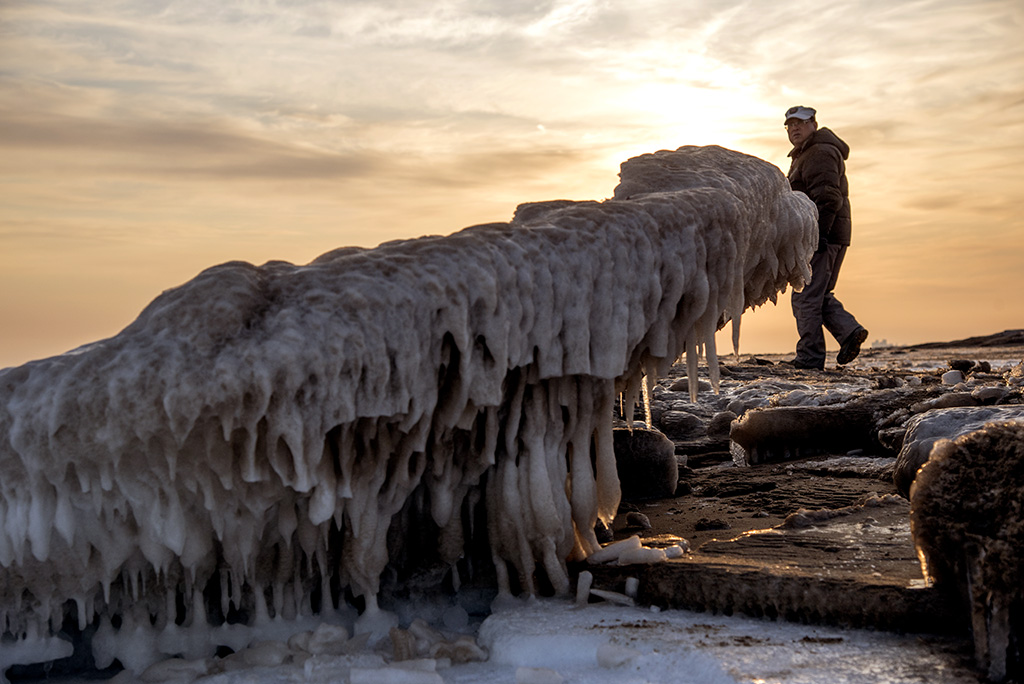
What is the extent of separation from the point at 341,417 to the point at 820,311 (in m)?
10.1

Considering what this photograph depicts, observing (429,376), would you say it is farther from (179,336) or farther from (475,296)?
(179,336)

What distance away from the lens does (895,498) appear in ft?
12.3

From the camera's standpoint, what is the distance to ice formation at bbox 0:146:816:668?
2502 millimetres

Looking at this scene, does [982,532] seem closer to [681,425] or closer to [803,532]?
[803,532]

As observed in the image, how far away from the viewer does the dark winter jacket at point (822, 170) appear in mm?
10500

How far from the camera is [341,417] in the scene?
2562mm

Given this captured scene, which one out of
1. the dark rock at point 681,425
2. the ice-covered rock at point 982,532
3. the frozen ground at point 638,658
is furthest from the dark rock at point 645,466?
the dark rock at point 681,425

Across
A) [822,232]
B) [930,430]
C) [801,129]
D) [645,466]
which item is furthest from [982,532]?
[822,232]

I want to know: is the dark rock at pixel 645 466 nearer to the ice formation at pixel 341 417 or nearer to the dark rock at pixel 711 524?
the dark rock at pixel 711 524

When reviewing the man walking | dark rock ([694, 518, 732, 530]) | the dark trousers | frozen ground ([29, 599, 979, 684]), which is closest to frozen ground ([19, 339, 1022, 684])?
frozen ground ([29, 599, 979, 684])

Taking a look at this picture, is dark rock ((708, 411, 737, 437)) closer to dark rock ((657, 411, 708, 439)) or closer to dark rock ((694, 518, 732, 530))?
dark rock ((657, 411, 708, 439))

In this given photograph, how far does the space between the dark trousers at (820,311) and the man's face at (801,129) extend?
143cm

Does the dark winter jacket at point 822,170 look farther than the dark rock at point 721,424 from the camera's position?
Yes

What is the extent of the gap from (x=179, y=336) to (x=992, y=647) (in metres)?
2.23
